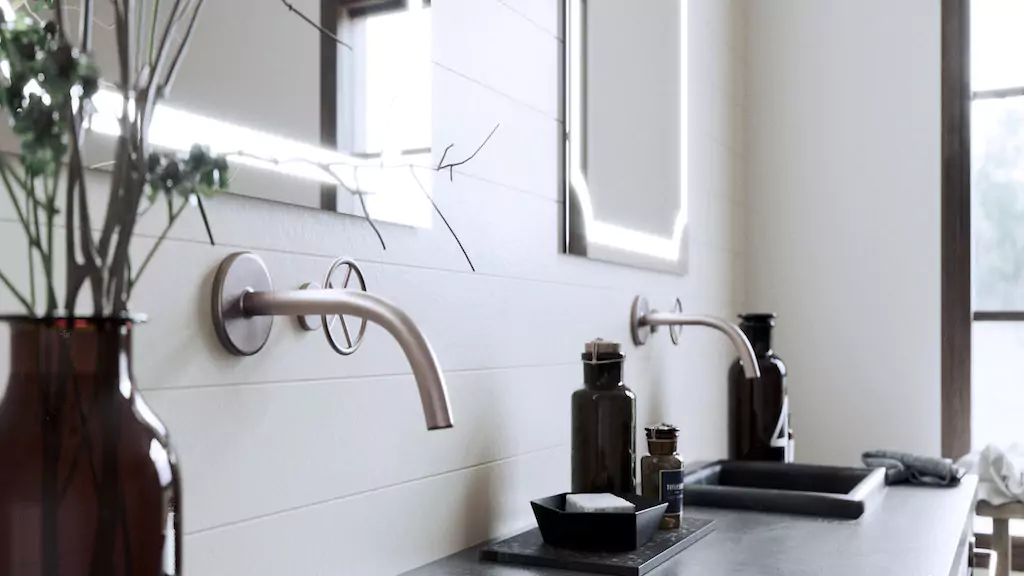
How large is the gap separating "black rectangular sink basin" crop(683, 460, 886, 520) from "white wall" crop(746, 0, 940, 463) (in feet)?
2.41

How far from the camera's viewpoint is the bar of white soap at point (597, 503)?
1265 mm

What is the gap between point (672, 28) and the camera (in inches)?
85.3

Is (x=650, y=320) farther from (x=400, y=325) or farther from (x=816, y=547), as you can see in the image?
(x=400, y=325)

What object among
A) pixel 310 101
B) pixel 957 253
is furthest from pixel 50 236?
pixel 957 253

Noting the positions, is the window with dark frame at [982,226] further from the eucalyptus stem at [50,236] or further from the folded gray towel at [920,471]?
the eucalyptus stem at [50,236]

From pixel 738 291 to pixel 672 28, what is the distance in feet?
2.72

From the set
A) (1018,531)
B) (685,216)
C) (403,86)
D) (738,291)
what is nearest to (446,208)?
(403,86)

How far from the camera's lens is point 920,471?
2006 millimetres

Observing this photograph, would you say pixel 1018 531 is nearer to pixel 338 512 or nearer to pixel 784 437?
pixel 784 437

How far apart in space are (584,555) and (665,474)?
23 centimetres

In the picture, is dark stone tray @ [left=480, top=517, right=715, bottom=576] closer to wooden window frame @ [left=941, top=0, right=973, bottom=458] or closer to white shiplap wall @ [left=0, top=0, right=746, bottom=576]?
white shiplap wall @ [left=0, top=0, right=746, bottom=576]

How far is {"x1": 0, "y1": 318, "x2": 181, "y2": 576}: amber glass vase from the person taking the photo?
558 mm

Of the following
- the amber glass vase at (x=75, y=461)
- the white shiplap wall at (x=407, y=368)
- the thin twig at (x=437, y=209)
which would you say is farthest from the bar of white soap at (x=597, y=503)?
the amber glass vase at (x=75, y=461)

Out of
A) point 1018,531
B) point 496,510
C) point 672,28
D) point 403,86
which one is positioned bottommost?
point 1018,531
